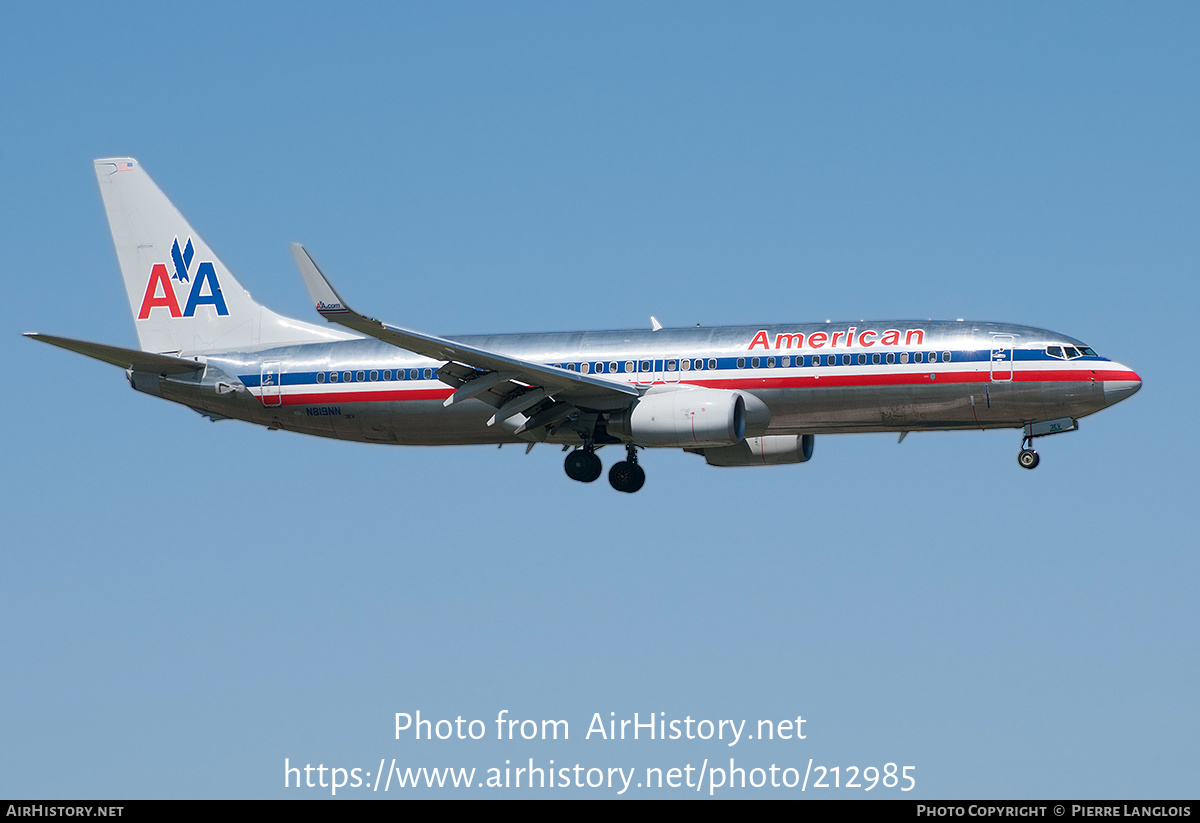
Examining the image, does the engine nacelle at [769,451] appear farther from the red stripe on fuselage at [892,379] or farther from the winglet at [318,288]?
the winglet at [318,288]

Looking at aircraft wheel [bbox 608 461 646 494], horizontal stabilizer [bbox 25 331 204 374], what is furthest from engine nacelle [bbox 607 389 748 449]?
horizontal stabilizer [bbox 25 331 204 374]

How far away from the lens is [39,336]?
45875 millimetres

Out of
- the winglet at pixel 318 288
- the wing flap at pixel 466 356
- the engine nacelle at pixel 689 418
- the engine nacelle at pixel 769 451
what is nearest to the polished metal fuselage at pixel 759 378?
the wing flap at pixel 466 356

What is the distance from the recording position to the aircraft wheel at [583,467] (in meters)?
50.5

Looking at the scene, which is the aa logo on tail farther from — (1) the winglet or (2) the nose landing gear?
(2) the nose landing gear

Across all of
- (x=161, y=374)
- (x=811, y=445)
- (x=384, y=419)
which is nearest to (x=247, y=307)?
(x=161, y=374)

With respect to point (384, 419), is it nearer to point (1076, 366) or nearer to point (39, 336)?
point (39, 336)

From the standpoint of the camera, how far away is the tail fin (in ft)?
185

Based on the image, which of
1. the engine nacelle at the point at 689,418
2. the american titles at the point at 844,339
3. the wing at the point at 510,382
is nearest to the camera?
the wing at the point at 510,382

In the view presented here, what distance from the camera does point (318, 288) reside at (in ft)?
139

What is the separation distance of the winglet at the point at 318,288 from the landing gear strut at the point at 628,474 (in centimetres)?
1216

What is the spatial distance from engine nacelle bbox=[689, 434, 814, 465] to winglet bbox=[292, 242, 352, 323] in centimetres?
1556

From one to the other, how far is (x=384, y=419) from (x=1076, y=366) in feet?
70.1

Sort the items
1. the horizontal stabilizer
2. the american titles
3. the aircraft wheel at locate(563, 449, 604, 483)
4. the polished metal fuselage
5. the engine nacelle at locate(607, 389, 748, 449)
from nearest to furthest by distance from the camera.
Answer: the engine nacelle at locate(607, 389, 748, 449)
the polished metal fuselage
the american titles
the horizontal stabilizer
the aircraft wheel at locate(563, 449, 604, 483)
